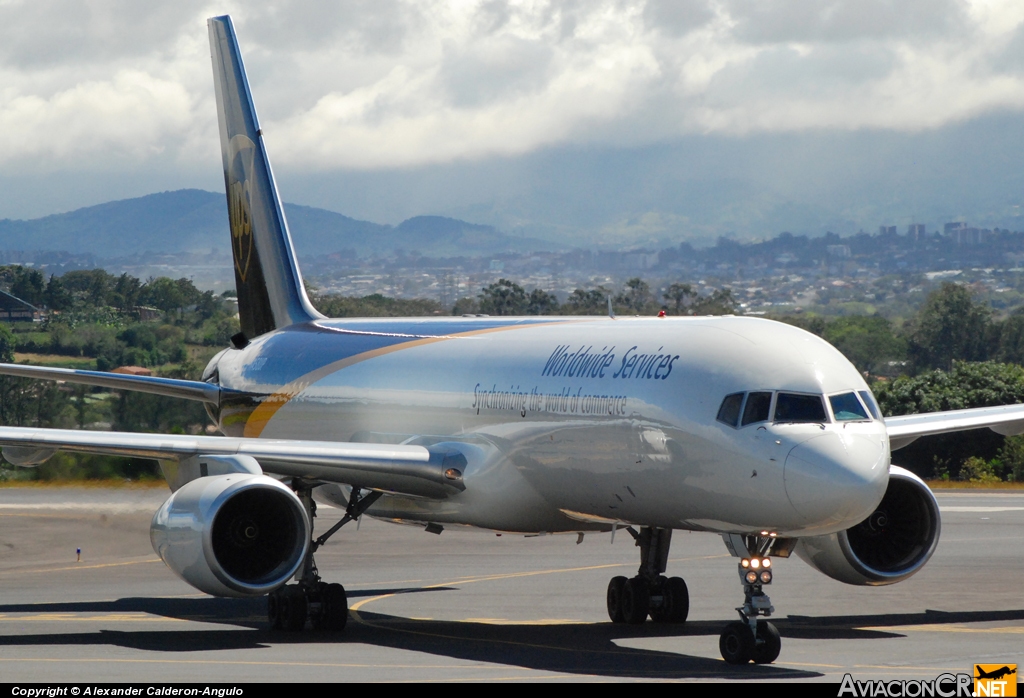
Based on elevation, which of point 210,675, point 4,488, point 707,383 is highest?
point 707,383

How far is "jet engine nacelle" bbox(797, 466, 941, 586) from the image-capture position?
20625 mm

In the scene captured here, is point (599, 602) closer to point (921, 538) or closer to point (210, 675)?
point (921, 538)

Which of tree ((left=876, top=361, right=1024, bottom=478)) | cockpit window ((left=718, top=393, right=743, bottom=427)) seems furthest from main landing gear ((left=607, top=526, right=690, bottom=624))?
tree ((left=876, top=361, right=1024, bottom=478))

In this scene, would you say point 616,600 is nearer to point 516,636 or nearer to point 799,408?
point 516,636

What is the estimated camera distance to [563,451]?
19.9 metres

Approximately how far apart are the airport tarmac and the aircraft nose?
5.77 feet

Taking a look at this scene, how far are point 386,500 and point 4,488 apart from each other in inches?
1160

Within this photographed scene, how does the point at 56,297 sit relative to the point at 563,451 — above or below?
below

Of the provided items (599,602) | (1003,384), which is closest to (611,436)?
(599,602)

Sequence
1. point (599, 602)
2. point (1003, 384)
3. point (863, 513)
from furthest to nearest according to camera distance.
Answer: point (1003, 384)
point (599, 602)
point (863, 513)

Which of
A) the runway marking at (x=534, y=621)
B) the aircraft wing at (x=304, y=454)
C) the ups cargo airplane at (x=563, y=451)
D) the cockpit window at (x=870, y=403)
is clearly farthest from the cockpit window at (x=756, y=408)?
the runway marking at (x=534, y=621)

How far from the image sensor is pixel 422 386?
23.9 m

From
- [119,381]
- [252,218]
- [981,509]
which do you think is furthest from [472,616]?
[981,509]

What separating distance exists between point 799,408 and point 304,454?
25.3ft
